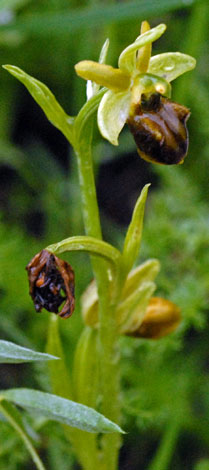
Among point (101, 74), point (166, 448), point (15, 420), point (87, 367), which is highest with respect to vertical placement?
point (101, 74)

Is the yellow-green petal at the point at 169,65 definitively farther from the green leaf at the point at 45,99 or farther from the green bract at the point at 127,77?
the green leaf at the point at 45,99

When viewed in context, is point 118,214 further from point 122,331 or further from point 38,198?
point 122,331

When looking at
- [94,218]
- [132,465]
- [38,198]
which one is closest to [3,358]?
[94,218]

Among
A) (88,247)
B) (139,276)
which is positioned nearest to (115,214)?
(139,276)

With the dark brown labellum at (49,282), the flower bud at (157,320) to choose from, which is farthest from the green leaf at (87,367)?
the dark brown labellum at (49,282)

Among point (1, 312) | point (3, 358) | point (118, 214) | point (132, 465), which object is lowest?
point (132, 465)

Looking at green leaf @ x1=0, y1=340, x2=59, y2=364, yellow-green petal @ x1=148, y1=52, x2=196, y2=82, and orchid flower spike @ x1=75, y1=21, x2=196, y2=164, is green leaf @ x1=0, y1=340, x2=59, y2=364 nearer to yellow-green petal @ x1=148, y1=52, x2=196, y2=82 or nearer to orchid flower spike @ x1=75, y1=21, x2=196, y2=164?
orchid flower spike @ x1=75, y1=21, x2=196, y2=164

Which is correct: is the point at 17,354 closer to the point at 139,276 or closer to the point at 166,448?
the point at 139,276
